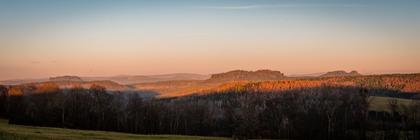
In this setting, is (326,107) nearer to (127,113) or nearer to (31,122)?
(127,113)

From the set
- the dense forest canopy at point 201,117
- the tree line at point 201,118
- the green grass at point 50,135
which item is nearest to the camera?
the green grass at point 50,135

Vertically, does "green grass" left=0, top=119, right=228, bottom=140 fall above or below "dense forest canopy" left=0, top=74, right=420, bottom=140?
above

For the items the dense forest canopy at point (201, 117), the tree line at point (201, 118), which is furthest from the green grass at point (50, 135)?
the dense forest canopy at point (201, 117)

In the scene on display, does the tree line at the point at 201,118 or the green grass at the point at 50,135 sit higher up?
the green grass at the point at 50,135

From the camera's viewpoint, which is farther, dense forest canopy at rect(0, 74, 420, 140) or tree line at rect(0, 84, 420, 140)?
dense forest canopy at rect(0, 74, 420, 140)

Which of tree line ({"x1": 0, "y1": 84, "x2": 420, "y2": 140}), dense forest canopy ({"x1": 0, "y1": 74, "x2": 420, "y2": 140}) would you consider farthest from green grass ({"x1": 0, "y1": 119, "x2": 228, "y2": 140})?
dense forest canopy ({"x1": 0, "y1": 74, "x2": 420, "y2": 140})

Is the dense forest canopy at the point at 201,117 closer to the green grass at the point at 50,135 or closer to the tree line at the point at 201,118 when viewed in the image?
the tree line at the point at 201,118

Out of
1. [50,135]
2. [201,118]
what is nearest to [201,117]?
[201,118]

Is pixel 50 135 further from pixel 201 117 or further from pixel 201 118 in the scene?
pixel 201 117

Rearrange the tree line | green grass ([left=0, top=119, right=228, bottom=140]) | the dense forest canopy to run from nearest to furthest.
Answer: green grass ([left=0, top=119, right=228, bottom=140]) → the tree line → the dense forest canopy

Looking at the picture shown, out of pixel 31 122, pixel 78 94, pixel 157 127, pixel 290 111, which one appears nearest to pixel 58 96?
pixel 78 94

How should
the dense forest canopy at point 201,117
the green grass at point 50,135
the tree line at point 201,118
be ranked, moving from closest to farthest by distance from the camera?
the green grass at point 50,135 < the tree line at point 201,118 < the dense forest canopy at point 201,117

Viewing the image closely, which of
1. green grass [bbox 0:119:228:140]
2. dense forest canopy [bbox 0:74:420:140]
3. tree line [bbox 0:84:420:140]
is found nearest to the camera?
green grass [bbox 0:119:228:140]

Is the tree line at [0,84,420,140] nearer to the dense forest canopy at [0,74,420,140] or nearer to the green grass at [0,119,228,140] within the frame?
the dense forest canopy at [0,74,420,140]
